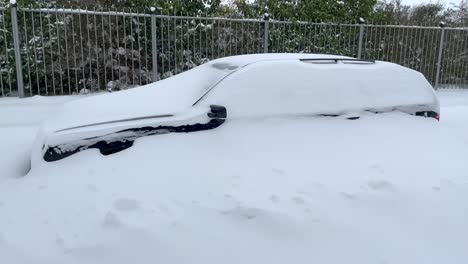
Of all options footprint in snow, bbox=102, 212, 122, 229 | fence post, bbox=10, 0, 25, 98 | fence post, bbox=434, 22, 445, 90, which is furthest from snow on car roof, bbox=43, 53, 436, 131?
fence post, bbox=434, 22, 445, 90

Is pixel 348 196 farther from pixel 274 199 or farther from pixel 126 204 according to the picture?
pixel 126 204

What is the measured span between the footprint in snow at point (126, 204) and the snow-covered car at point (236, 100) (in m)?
0.64

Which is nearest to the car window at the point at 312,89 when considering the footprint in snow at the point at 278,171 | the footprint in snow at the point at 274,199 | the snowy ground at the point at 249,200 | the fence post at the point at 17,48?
the snowy ground at the point at 249,200

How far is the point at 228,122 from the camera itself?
3.96 metres

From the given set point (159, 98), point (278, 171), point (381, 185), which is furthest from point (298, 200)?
point (159, 98)

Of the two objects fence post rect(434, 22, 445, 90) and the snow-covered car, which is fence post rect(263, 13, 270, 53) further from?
fence post rect(434, 22, 445, 90)

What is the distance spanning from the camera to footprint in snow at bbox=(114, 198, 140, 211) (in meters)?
3.15

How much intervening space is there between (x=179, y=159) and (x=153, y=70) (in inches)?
212

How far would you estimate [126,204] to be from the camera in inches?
125

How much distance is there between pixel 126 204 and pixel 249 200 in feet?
3.03

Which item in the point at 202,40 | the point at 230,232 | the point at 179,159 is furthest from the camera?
the point at 202,40

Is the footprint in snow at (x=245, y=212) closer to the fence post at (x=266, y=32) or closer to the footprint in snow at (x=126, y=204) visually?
the footprint in snow at (x=126, y=204)

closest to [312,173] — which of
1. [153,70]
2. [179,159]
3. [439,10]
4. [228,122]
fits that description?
[228,122]

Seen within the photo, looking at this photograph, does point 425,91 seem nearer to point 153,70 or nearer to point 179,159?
point 179,159
